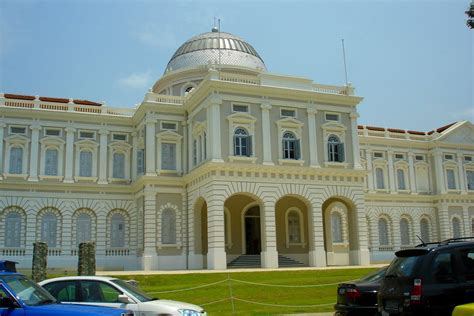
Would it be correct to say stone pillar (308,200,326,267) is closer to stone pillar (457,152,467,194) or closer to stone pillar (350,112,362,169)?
stone pillar (350,112,362,169)

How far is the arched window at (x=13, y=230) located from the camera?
34906mm

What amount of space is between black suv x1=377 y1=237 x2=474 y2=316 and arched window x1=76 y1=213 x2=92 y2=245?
2991cm

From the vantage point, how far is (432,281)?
895 cm

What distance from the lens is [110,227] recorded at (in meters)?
37.1

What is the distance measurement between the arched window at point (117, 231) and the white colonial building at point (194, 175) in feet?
0.23

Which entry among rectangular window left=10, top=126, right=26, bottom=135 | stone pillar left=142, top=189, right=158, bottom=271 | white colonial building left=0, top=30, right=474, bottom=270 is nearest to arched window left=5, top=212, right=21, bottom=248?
white colonial building left=0, top=30, right=474, bottom=270

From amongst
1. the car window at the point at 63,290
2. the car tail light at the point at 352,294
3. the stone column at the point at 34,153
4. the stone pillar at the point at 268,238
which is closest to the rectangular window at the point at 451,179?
the stone pillar at the point at 268,238

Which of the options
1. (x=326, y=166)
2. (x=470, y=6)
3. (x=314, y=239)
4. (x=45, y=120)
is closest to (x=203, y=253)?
(x=314, y=239)

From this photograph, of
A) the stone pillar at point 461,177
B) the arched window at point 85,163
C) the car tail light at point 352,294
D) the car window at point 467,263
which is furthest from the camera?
the stone pillar at point 461,177

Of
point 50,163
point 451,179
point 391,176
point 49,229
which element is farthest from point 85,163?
point 451,179

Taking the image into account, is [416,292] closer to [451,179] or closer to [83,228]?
[83,228]

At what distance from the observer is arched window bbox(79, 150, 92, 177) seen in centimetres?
3731

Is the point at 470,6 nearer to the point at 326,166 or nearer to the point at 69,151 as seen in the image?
the point at 326,166

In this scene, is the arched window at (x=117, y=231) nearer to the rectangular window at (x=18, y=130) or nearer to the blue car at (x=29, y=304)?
the rectangular window at (x=18, y=130)
